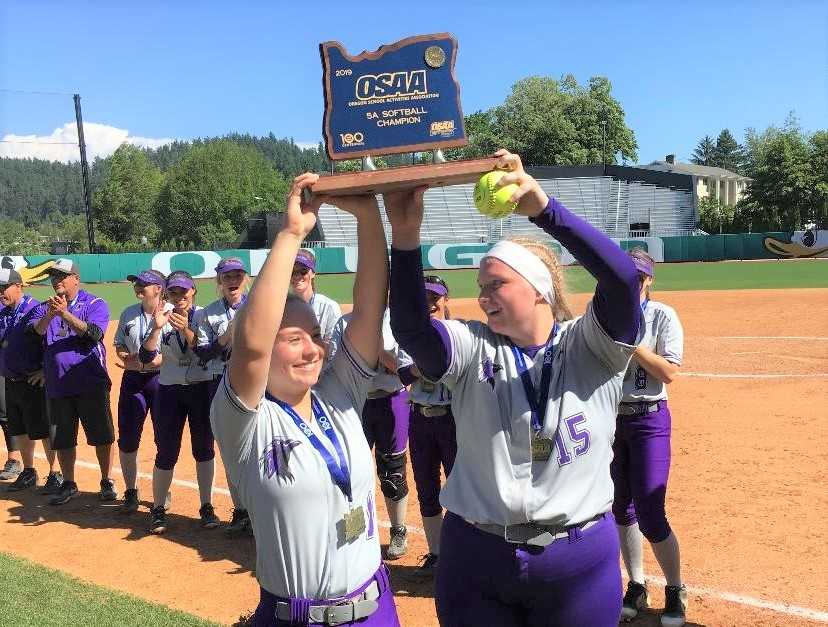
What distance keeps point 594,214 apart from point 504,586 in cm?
5696

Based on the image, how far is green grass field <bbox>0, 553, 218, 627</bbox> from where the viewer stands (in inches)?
198

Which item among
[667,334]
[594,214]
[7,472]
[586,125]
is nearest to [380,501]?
[667,334]

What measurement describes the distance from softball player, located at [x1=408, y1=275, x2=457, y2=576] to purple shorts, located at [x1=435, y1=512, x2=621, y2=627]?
3026mm

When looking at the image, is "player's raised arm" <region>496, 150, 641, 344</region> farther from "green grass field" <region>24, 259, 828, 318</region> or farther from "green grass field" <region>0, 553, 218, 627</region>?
"green grass field" <region>24, 259, 828, 318</region>

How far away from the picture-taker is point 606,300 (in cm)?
256

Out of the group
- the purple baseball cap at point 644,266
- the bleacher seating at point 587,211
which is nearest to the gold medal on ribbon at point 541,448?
the purple baseball cap at point 644,266

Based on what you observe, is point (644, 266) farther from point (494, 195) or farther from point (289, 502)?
point (289, 502)

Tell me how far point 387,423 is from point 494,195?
413 centimetres

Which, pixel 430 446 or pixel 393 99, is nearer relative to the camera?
pixel 393 99

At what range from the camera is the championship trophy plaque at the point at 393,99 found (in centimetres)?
275

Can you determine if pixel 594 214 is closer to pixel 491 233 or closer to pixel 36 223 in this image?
pixel 491 233

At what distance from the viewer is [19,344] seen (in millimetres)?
8516

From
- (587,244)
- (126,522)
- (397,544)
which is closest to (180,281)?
(126,522)

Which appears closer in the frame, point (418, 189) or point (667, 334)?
→ point (418, 189)
